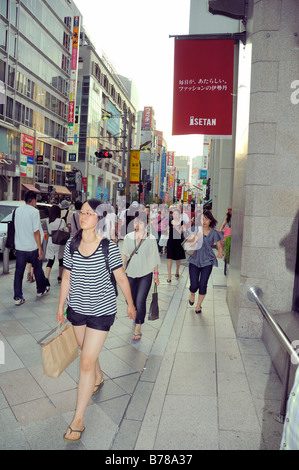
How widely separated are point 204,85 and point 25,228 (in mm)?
4018

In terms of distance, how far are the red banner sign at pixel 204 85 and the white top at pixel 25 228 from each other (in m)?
3.16

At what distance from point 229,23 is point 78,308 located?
8.21 meters

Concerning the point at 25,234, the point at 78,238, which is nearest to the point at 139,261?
the point at 78,238

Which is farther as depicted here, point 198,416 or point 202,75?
point 202,75

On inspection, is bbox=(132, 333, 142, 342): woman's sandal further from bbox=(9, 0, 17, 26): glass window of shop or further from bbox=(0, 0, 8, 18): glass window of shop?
bbox=(9, 0, 17, 26): glass window of shop

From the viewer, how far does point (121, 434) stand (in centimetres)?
307

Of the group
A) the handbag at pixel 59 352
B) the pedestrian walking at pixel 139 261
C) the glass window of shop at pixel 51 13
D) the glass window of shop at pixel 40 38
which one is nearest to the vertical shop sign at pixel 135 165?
the glass window of shop at pixel 40 38

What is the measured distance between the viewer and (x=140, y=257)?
5352mm

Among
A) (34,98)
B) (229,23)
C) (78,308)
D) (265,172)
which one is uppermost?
(34,98)

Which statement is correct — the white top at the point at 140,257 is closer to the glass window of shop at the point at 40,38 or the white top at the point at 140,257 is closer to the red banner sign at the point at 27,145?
the red banner sign at the point at 27,145

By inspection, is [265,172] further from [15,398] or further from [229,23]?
[229,23]

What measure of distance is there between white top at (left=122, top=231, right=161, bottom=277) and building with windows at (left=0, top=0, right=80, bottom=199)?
98.5 feet

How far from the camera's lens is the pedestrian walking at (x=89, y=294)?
3020mm
